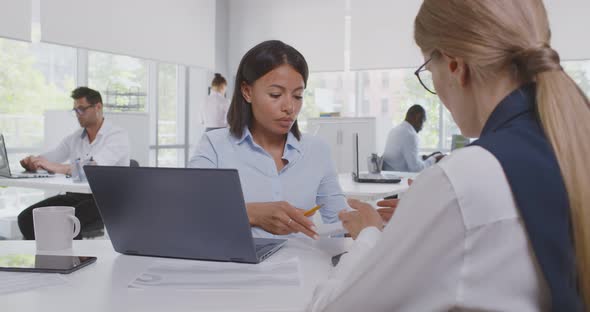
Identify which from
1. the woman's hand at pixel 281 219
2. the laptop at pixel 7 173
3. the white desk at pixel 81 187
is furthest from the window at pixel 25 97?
the woman's hand at pixel 281 219

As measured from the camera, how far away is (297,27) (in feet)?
25.9

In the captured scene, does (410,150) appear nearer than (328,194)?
No

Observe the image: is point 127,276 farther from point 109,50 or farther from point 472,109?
point 109,50

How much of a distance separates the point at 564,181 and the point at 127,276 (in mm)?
868

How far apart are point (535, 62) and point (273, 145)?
4.10 ft

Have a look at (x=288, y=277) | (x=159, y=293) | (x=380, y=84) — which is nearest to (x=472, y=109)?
(x=288, y=277)

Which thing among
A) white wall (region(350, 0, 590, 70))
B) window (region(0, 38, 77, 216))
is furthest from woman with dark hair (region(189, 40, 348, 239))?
white wall (region(350, 0, 590, 70))

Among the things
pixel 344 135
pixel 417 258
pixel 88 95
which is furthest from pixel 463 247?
pixel 344 135

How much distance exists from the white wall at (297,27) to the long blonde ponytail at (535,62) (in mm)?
6930

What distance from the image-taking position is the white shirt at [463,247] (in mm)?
662

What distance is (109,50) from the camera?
5375 mm

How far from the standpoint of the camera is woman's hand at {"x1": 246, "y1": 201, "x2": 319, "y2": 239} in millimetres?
1326

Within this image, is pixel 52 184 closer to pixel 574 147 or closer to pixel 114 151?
pixel 114 151

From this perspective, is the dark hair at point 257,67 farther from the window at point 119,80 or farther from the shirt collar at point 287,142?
the window at point 119,80
